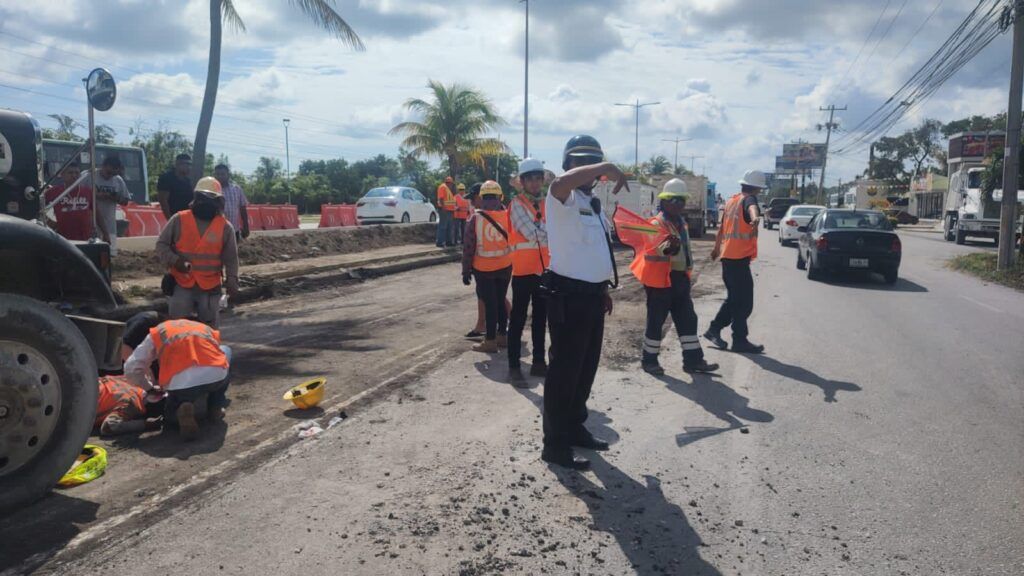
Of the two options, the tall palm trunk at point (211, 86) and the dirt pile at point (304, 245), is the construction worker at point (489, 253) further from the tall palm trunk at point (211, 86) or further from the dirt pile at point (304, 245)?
the tall palm trunk at point (211, 86)

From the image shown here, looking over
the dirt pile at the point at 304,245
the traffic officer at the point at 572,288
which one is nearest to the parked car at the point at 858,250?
the dirt pile at the point at 304,245

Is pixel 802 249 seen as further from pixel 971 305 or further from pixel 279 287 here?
pixel 279 287

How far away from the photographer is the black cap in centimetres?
442

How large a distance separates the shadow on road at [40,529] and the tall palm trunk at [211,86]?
36.3ft

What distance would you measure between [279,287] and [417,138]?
62.6ft

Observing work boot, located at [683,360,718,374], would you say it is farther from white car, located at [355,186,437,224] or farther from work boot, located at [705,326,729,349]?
white car, located at [355,186,437,224]

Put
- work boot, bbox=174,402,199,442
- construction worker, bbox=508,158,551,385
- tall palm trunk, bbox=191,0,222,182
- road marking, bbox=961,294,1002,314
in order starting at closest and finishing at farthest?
work boot, bbox=174,402,199,442 → construction worker, bbox=508,158,551,385 → road marking, bbox=961,294,1002,314 → tall palm trunk, bbox=191,0,222,182

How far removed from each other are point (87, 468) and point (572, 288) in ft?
9.65

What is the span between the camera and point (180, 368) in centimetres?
479

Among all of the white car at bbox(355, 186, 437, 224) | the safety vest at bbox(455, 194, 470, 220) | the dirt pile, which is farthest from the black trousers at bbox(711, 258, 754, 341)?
the white car at bbox(355, 186, 437, 224)

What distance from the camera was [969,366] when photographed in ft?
24.4

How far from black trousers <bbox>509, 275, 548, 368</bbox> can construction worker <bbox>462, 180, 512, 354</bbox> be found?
87 cm

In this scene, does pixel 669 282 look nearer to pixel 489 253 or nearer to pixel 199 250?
pixel 489 253

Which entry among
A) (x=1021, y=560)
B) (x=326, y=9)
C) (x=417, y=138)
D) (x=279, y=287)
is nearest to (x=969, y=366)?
(x=1021, y=560)
